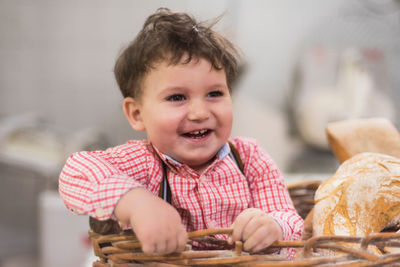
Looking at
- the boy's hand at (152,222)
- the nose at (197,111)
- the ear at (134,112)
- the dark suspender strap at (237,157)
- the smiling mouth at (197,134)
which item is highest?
the ear at (134,112)

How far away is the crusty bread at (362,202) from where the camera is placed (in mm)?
807

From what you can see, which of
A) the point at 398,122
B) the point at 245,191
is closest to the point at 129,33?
the point at 398,122

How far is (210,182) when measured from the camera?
846mm

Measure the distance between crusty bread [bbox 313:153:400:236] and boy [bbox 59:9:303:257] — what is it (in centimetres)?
6

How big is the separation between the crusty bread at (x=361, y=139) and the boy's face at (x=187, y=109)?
0.39m

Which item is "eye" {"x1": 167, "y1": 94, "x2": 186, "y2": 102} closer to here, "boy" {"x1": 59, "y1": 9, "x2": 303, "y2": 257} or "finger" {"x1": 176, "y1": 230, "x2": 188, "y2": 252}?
"boy" {"x1": 59, "y1": 9, "x2": 303, "y2": 257}

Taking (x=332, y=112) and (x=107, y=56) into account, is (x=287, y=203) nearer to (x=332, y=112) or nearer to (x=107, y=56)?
(x=332, y=112)

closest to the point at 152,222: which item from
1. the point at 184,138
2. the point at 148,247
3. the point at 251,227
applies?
the point at 148,247

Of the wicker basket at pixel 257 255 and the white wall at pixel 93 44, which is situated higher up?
the white wall at pixel 93 44

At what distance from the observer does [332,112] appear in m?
2.05

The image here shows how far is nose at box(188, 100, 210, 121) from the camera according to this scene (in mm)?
756

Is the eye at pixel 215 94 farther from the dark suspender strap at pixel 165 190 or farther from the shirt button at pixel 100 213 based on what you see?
the shirt button at pixel 100 213

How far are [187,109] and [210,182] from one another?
0.17 m

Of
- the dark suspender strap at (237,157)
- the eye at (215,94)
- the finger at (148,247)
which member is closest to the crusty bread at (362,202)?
the dark suspender strap at (237,157)
